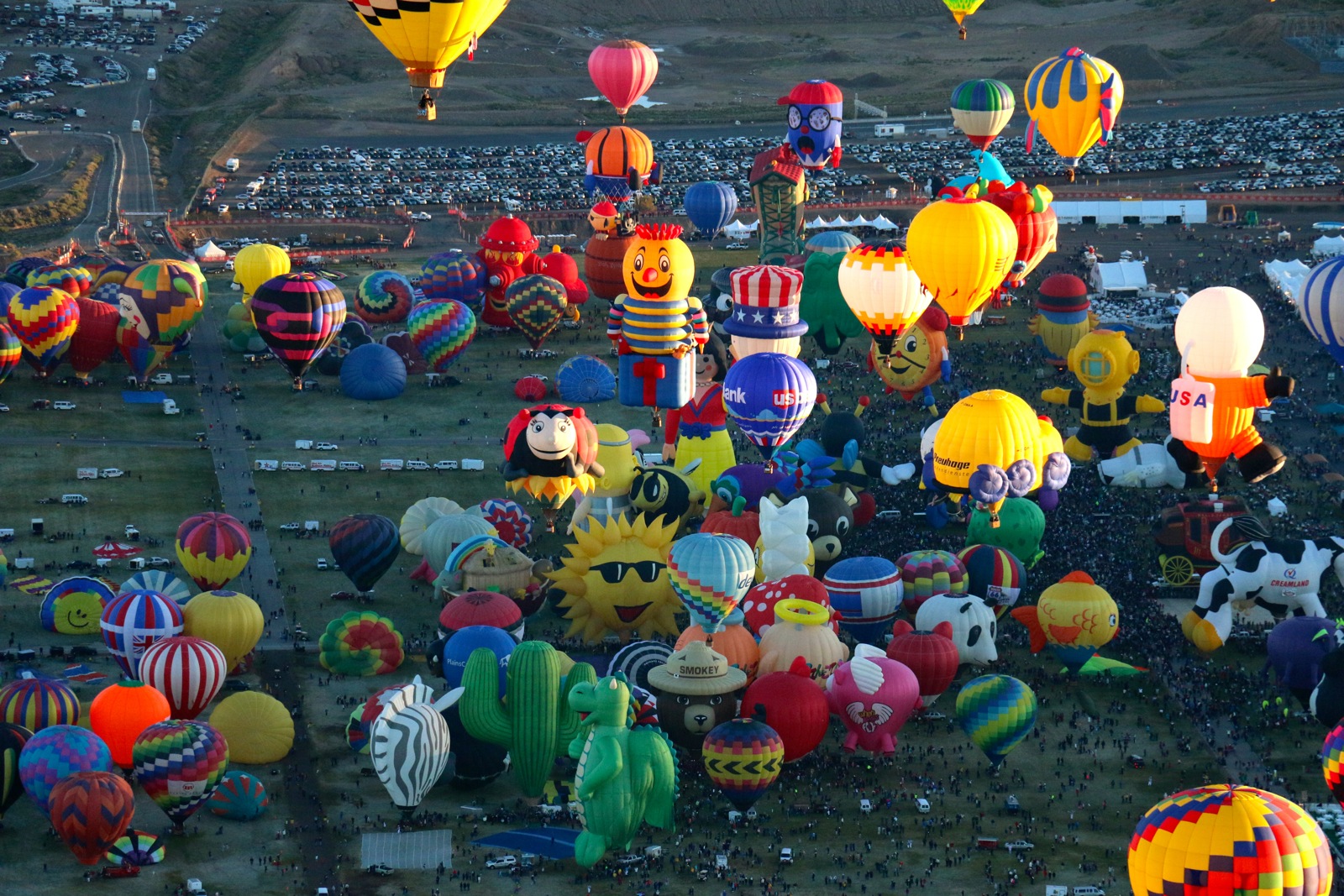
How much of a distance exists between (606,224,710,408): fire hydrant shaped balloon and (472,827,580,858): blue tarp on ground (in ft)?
53.5

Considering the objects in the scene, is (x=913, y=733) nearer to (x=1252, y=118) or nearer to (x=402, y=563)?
(x=402, y=563)

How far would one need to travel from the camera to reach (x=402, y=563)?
170 feet

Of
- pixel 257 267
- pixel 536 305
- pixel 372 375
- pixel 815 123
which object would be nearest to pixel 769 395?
pixel 372 375

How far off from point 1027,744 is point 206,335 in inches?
1412

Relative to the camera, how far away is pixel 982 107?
72938 millimetres

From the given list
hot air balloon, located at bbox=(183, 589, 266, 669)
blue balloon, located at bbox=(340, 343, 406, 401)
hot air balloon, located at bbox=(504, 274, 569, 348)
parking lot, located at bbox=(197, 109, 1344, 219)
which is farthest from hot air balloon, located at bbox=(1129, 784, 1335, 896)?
parking lot, located at bbox=(197, 109, 1344, 219)

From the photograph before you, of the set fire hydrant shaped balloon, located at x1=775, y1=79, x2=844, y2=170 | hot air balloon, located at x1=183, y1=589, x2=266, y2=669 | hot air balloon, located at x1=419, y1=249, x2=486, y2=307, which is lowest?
hot air balloon, located at x1=183, y1=589, x2=266, y2=669

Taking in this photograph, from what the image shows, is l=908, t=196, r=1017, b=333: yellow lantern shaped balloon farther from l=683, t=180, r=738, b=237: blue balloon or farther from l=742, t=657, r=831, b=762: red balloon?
l=683, t=180, r=738, b=237: blue balloon

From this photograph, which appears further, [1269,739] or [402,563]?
[402,563]

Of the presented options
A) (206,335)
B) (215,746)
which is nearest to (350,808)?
(215,746)

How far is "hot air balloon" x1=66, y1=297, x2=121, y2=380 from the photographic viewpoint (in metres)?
63.4

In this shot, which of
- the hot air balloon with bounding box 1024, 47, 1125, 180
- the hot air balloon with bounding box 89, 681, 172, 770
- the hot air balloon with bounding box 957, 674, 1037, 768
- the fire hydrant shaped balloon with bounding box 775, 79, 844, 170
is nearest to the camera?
the hot air balloon with bounding box 89, 681, 172, 770

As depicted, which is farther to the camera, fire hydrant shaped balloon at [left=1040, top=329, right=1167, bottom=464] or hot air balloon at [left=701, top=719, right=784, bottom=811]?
fire hydrant shaped balloon at [left=1040, top=329, right=1167, bottom=464]

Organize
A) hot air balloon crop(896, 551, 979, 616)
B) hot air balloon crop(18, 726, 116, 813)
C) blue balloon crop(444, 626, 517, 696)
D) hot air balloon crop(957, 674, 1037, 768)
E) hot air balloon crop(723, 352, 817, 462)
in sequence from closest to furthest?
1. hot air balloon crop(18, 726, 116, 813)
2. hot air balloon crop(957, 674, 1037, 768)
3. blue balloon crop(444, 626, 517, 696)
4. hot air balloon crop(896, 551, 979, 616)
5. hot air balloon crop(723, 352, 817, 462)
